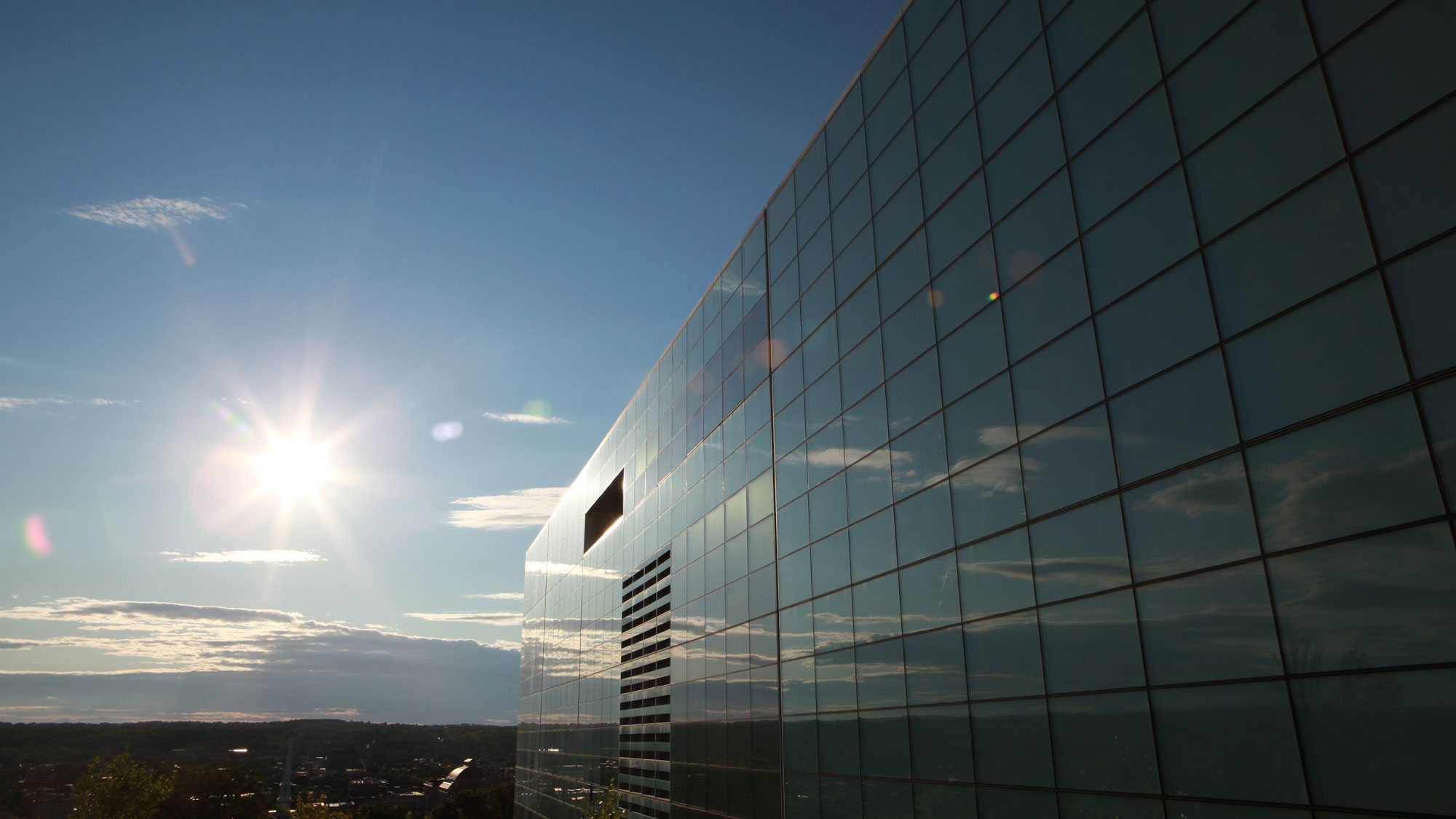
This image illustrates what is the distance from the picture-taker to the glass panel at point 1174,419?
1127 centimetres

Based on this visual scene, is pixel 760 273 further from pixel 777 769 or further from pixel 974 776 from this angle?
pixel 974 776

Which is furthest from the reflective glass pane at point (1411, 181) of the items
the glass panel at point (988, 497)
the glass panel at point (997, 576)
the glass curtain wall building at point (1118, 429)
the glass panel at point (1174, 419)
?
the glass panel at point (997, 576)

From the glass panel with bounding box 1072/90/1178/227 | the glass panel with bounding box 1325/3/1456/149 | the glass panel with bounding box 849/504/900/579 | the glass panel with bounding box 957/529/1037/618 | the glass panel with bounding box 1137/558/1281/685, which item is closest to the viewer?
the glass panel with bounding box 1325/3/1456/149

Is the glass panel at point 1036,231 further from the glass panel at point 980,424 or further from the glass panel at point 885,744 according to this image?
the glass panel at point 885,744

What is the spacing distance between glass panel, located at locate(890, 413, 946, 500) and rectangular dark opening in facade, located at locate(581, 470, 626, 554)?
33.7 m

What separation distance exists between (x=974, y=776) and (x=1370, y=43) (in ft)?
43.8

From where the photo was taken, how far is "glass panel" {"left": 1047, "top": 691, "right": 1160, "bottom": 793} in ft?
38.8

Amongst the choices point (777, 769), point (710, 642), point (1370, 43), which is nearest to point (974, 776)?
point (777, 769)

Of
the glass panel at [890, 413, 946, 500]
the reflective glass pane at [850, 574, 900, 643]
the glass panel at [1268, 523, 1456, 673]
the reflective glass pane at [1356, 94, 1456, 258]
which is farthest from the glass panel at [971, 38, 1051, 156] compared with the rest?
the reflective glass pane at [850, 574, 900, 643]

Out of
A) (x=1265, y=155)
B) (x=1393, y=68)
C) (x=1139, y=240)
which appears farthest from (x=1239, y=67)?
(x=1139, y=240)

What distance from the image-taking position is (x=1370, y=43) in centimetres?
989

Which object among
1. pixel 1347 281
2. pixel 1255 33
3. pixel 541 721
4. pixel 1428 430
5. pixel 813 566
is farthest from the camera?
pixel 541 721

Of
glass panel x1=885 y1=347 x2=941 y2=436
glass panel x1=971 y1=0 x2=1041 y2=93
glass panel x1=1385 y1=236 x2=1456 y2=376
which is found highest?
glass panel x1=971 y1=0 x2=1041 y2=93

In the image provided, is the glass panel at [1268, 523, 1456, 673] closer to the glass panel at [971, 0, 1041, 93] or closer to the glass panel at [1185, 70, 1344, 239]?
the glass panel at [1185, 70, 1344, 239]
